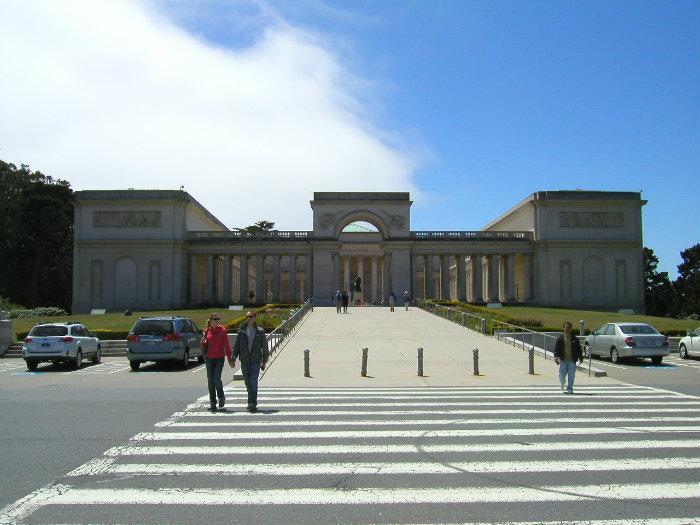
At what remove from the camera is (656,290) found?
95375 millimetres

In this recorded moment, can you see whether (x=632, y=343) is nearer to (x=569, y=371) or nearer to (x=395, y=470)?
(x=569, y=371)

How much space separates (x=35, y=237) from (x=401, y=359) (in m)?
62.1

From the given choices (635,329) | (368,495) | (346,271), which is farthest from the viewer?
(346,271)

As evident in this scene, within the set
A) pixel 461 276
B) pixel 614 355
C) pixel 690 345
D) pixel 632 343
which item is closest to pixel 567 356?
pixel 632 343

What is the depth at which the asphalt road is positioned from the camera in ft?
23.1

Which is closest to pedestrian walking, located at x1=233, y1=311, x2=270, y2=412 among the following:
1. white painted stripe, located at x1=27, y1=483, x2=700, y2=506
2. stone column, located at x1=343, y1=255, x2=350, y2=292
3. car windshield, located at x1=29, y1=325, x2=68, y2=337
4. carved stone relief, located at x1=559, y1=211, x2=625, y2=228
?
white painted stripe, located at x1=27, y1=483, x2=700, y2=506

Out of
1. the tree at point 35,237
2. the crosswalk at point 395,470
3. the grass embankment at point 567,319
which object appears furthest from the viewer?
the tree at point 35,237

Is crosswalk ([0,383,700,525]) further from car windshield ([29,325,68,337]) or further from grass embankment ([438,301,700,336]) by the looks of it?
grass embankment ([438,301,700,336])

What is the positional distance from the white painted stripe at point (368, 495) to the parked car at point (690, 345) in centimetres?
2307

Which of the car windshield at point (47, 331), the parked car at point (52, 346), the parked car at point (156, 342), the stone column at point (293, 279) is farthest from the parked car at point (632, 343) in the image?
the stone column at point (293, 279)

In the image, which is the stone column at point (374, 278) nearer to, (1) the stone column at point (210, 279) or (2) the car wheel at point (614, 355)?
(1) the stone column at point (210, 279)

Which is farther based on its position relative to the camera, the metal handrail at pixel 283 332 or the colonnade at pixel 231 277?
the colonnade at pixel 231 277

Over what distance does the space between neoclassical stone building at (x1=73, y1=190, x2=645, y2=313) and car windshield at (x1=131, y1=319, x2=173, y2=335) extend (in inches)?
1711

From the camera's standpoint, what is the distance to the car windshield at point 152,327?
23.7 metres
